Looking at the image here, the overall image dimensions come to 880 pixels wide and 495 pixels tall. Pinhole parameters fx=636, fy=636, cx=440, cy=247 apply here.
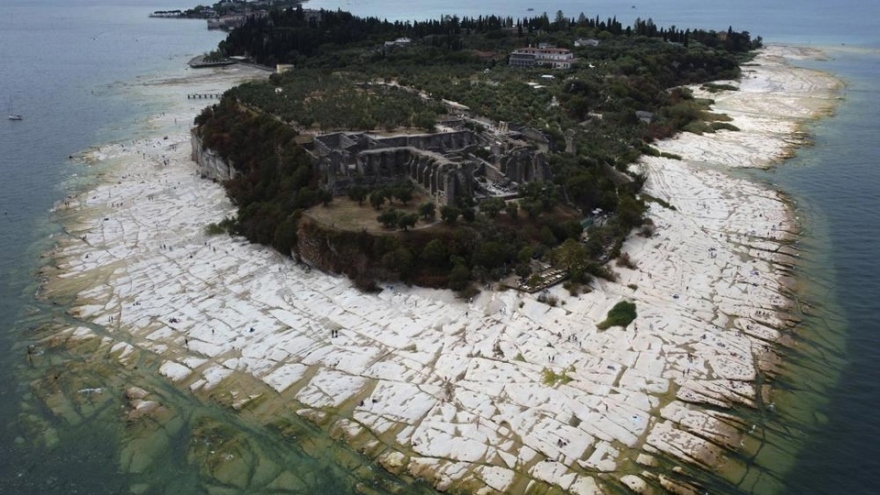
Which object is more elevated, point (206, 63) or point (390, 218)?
point (206, 63)

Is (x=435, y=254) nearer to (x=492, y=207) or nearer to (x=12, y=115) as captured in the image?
(x=492, y=207)

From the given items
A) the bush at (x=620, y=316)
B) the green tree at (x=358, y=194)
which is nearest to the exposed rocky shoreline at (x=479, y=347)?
the bush at (x=620, y=316)

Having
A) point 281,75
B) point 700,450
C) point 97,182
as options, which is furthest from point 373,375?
point 281,75

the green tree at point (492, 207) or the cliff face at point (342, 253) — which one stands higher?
the green tree at point (492, 207)

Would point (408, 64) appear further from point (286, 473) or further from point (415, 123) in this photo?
point (286, 473)

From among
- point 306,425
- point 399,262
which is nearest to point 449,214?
point 399,262

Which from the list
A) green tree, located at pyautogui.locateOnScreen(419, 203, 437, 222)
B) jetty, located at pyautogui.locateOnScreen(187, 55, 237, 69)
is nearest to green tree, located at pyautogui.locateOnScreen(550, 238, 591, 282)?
green tree, located at pyautogui.locateOnScreen(419, 203, 437, 222)

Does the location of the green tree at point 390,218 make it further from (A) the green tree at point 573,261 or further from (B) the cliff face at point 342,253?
(A) the green tree at point 573,261
